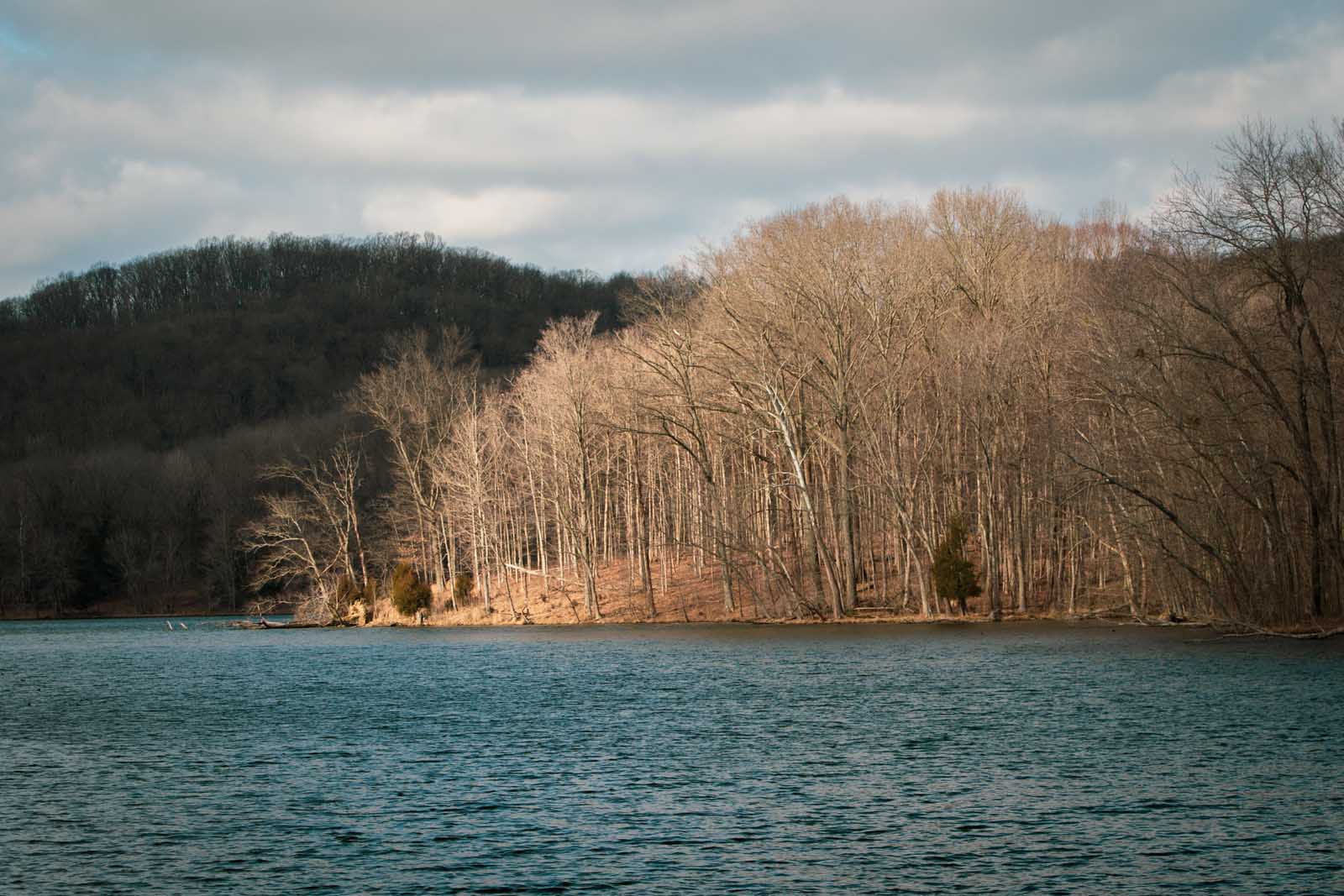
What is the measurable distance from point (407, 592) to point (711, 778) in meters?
57.8

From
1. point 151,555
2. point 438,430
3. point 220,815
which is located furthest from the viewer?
point 151,555

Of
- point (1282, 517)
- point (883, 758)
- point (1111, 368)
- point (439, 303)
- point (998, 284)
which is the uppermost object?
point (439, 303)

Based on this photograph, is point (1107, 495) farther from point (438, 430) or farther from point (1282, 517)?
point (438, 430)

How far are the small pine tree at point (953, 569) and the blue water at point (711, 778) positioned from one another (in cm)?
1353

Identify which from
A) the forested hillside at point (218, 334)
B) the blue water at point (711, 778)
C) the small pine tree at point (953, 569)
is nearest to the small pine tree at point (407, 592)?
the small pine tree at point (953, 569)

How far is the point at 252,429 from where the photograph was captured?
15125 centimetres

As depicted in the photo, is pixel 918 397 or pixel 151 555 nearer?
pixel 918 397

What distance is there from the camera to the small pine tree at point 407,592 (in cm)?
7562

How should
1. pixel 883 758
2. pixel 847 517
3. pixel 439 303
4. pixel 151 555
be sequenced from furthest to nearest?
pixel 439 303
pixel 151 555
pixel 847 517
pixel 883 758

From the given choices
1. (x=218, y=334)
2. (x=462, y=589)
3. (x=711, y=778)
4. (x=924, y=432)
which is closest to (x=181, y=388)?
(x=218, y=334)

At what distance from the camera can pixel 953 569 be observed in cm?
5353

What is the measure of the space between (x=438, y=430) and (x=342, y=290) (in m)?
116

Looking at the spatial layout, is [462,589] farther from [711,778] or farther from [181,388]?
[181,388]

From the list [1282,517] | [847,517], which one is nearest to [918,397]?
[847,517]
